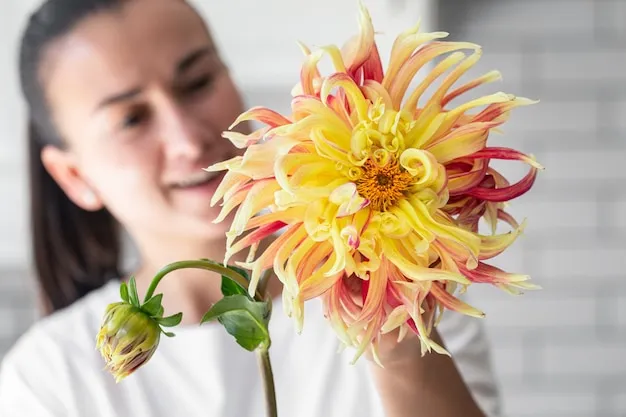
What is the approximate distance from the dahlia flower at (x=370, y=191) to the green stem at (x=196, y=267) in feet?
0.04

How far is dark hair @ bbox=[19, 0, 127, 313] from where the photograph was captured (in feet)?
2.28

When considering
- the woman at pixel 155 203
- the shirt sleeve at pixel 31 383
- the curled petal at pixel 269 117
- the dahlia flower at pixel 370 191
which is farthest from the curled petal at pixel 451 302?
the shirt sleeve at pixel 31 383

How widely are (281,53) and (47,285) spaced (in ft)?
1.23

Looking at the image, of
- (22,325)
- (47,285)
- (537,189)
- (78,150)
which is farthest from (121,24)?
(537,189)

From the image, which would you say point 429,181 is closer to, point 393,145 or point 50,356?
point 393,145

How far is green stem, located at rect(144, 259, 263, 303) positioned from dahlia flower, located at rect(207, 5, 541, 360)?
0.01 m

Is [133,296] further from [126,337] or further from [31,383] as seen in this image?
[31,383]

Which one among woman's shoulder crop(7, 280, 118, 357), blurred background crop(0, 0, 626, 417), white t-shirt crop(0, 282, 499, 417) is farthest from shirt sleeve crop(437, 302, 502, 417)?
woman's shoulder crop(7, 280, 118, 357)

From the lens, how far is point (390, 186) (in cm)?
31

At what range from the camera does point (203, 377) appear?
26.3 inches

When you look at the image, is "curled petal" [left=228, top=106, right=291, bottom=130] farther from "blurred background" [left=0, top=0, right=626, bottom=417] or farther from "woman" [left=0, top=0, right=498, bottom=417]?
"blurred background" [left=0, top=0, right=626, bottom=417]

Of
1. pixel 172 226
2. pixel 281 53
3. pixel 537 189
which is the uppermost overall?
pixel 281 53

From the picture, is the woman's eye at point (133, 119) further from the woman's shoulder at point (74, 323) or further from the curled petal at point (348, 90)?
the curled petal at point (348, 90)

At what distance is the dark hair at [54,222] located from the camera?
0.70m
